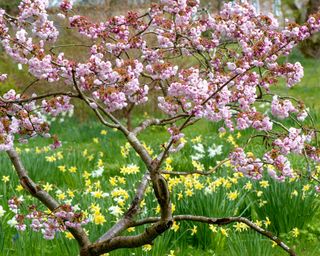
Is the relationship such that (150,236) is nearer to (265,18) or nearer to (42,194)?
(42,194)

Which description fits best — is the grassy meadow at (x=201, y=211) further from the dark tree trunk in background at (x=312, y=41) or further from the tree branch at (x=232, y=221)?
the dark tree trunk in background at (x=312, y=41)

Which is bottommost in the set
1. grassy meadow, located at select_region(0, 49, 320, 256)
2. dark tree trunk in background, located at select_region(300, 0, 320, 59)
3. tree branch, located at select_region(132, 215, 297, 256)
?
tree branch, located at select_region(132, 215, 297, 256)

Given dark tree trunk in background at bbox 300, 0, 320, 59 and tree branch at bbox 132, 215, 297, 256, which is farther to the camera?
dark tree trunk in background at bbox 300, 0, 320, 59

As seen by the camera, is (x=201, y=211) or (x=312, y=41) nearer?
(x=201, y=211)

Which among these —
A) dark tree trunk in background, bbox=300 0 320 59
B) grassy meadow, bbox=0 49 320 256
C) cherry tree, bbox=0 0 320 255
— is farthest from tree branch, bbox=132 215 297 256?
dark tree trunk in background, bbox=300 0 320 59

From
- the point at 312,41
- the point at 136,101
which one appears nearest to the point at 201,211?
the point at 136,101

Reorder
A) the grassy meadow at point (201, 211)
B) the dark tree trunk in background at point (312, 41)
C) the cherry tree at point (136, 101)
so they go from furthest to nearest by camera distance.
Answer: the dark tree trunk in background at point (312, 41), the grassy meadow at point (201, 211), the cherry tree at point (136, 101)

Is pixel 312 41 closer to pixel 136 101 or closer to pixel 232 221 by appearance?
pixel 136 101

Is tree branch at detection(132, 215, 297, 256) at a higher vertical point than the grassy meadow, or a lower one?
lower

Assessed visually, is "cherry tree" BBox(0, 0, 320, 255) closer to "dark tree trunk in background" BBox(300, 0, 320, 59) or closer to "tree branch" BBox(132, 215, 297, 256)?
"tree branch" BBox(132, 215, 297, 256)

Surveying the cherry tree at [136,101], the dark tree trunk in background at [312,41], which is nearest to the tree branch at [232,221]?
the cherry tree at [136,101]

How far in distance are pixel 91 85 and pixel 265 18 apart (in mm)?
1639

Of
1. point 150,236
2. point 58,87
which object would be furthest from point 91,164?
point 58,87

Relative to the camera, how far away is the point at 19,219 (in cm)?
284
